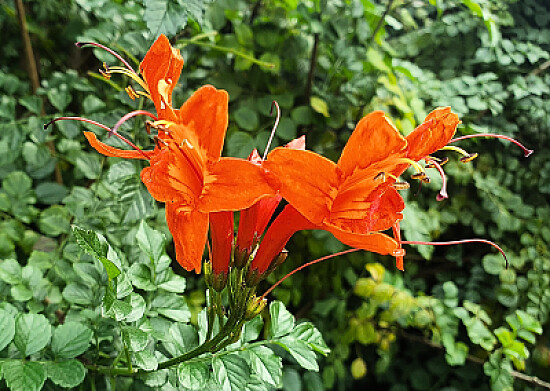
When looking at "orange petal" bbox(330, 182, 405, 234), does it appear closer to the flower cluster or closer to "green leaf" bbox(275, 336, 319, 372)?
the flower cluster

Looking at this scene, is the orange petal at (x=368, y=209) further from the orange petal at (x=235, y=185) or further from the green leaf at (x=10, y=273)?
the green leaf at (x=10, y=273)

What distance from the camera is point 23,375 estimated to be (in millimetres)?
567

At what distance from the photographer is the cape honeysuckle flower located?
452 mm

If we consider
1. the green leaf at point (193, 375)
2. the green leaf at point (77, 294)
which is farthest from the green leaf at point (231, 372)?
the green leaf at point (77, 294)

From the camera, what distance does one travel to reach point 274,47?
1.28m

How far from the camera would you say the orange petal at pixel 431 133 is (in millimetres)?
504

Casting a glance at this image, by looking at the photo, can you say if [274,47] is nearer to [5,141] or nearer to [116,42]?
[116,42]

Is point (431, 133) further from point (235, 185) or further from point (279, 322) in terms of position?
point (279, 322)

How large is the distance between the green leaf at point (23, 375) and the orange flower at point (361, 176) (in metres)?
0.38

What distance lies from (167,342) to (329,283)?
88 centimetres

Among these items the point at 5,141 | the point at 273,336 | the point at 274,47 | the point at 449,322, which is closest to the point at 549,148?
the point at 449,322

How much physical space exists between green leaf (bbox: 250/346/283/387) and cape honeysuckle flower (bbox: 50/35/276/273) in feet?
0.64

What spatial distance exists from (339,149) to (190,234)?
0.97m

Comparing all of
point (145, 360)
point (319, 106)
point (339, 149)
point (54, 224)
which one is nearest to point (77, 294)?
point (145, 360)
